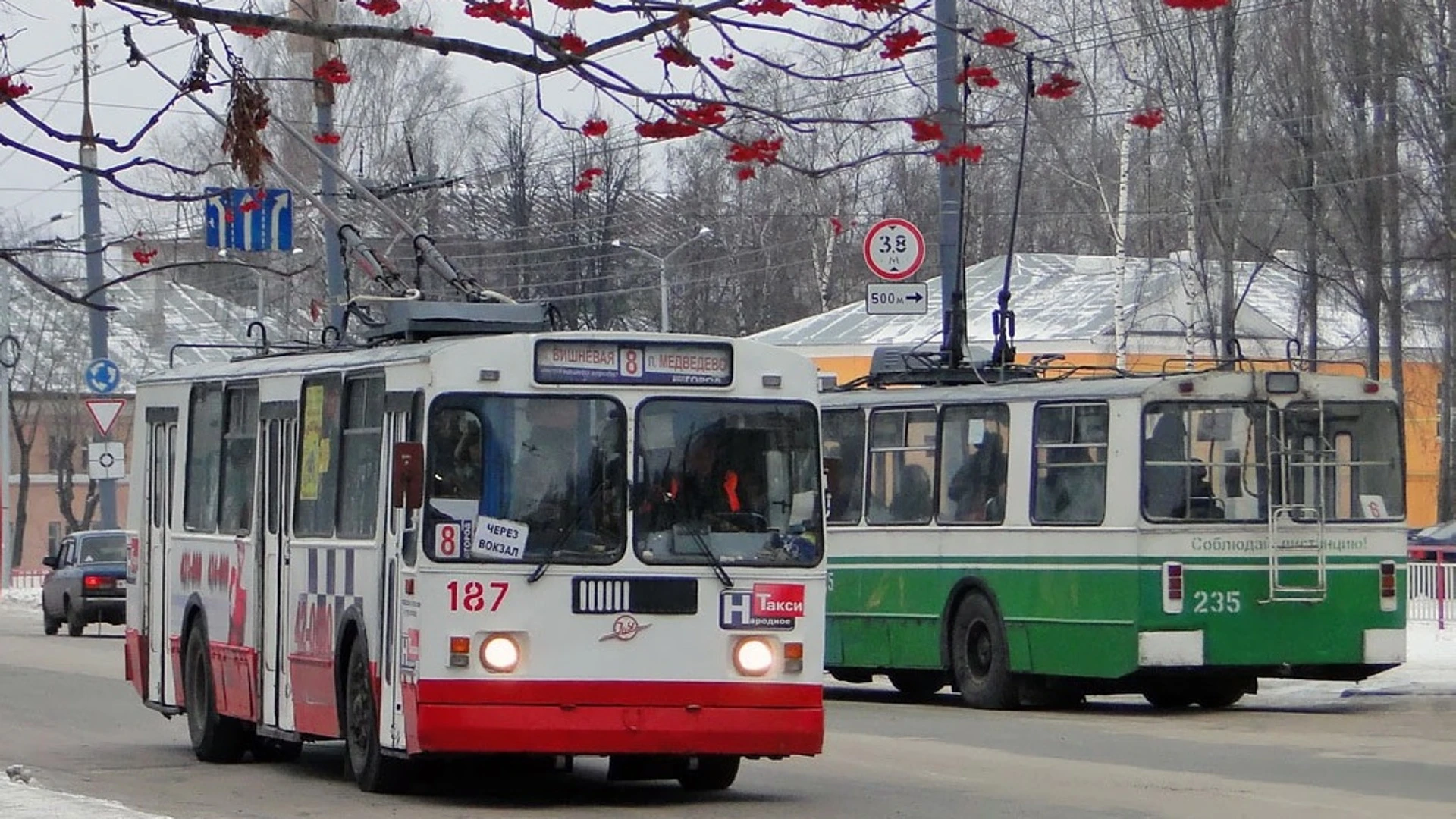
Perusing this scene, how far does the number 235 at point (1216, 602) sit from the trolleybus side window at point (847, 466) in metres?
3.54

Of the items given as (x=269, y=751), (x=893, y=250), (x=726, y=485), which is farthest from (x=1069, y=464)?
(x=726, y=485)

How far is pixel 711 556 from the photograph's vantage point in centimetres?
1328

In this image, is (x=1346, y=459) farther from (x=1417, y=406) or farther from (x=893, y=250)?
(x=1417, y=406)

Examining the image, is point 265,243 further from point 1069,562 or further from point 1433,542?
point 1433,542

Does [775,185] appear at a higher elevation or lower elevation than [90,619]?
higher

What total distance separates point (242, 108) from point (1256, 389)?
13071 millimetres

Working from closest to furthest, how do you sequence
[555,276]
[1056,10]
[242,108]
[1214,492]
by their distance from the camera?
[242,108], [1214,492], [1056,10], [555,276]

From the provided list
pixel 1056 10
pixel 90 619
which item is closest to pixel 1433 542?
pixel 1056 10

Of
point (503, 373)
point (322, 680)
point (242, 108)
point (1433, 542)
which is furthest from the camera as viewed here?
point (1433, 542)

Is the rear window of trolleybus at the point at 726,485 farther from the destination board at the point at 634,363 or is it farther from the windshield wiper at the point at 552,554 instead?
the windshield wiper at the point at 552,554

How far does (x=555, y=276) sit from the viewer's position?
214 feet

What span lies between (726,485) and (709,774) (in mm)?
1682

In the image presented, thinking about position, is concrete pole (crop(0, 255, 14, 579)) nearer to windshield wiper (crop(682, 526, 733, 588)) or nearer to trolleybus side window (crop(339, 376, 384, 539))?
trolleybus side window (crop(339, 376, 384, 539))

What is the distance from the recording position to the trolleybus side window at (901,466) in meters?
21.7
